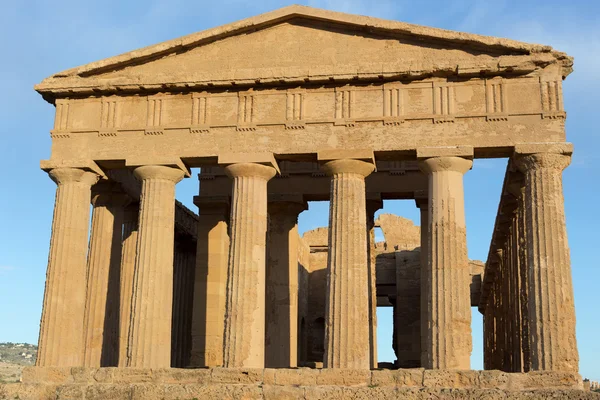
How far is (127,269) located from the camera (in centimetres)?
3002

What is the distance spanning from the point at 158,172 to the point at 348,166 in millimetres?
5869

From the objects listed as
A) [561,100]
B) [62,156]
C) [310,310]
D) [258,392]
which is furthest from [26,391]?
[310,310]

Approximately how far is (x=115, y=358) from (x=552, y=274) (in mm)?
14883

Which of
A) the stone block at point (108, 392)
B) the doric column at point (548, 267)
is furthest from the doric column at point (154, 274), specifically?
the doric column at point (548, 267)

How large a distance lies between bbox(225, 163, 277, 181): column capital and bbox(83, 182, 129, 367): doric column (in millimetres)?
5680

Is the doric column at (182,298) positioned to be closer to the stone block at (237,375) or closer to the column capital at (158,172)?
the column capital at (158,172)

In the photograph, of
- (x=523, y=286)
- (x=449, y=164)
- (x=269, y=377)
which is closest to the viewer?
(x=269, y=377)

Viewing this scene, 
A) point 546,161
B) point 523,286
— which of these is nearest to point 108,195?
point 523,286

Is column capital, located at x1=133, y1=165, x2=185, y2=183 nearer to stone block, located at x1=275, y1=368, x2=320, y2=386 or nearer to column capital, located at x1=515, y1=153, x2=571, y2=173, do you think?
stone block, located at x1=275, y1=368, x2=320, y2=386

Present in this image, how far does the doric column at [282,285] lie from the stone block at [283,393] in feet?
Answer: 29.1

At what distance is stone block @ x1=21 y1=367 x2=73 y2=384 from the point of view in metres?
23.5

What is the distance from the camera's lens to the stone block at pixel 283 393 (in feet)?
64.7

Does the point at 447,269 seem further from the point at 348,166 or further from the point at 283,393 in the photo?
the point at 283,393

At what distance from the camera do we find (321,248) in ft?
135
